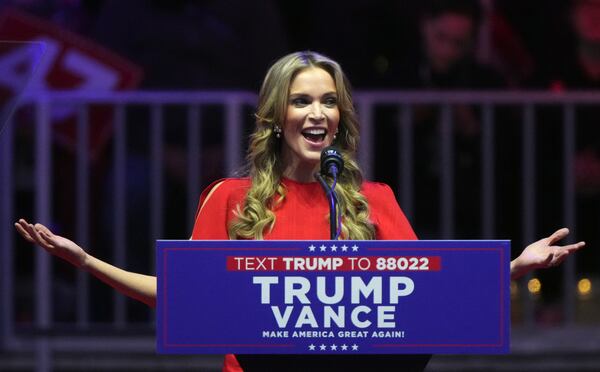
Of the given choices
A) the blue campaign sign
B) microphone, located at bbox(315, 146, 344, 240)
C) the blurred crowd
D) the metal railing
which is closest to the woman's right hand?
the blue campaign sign

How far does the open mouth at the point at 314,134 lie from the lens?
3.66 meters

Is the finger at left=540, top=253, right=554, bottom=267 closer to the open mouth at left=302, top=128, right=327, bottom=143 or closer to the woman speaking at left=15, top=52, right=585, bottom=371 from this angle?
the woman speaking at left=15, top=52, right=585, bottom=371

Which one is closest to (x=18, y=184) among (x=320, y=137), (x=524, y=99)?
(x=524, y=99)

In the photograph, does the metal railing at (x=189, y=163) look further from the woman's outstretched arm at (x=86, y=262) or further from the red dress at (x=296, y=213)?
the woman's outstretched arm at (x=86, y=262)

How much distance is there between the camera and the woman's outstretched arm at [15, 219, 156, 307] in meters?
3.37

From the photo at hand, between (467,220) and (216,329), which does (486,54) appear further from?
(216,329)

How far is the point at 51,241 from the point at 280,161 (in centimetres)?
77

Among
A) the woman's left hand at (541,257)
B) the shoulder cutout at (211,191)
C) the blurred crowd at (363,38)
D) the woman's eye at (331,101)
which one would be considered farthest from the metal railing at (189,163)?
the woman's left hand at (541,257)

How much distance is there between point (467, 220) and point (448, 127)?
0.51 metres

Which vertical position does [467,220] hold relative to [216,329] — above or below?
above

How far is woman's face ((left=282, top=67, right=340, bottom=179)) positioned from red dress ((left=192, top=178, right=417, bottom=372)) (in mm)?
135

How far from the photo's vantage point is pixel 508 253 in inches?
121

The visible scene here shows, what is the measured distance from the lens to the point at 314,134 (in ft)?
12.0

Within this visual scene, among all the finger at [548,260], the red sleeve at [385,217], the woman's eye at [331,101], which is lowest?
the finger at [548,260]
